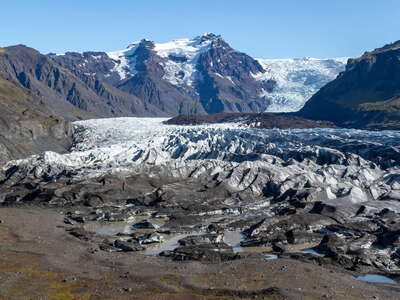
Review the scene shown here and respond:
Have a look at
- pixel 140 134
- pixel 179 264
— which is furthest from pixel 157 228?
pixel 140 134

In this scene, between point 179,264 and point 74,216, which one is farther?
point 74,216

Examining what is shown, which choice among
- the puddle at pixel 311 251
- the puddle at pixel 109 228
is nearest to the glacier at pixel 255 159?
the puddle at pixel 109 228

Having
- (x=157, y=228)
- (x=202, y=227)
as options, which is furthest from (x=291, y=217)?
(x=157, y=228)

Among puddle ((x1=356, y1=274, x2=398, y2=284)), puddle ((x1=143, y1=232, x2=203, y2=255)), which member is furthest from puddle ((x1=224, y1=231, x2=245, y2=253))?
puddle ((x1=356, y1=274, x2=398, y2=284))

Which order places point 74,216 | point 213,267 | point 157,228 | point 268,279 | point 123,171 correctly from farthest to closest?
point 123,171 → point 74,216 → point 157,228 → point 213,267 → point 268,279

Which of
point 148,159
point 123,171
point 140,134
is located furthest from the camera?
point 140,134

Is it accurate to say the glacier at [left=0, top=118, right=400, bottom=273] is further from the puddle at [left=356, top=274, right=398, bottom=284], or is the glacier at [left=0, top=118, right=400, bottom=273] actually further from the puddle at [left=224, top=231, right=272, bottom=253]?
the puddle at [left=356, top=274, right=398, bottom=284]

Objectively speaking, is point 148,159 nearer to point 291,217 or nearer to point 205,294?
point 291,217

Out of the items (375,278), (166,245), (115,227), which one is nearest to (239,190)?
(115,227)
